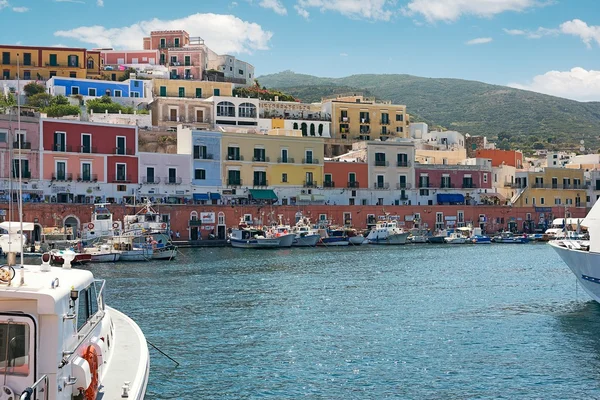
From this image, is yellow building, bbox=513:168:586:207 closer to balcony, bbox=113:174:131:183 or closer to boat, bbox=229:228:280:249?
boat, bbox=229:228:280:249

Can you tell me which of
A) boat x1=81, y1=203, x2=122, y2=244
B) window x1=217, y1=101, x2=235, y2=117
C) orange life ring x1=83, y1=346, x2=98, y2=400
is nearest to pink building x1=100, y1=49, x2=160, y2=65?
window x1=217, y1=101, x2=235, y2=117

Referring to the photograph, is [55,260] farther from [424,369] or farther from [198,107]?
[198,107]

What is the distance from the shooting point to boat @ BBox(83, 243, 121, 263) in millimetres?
49125

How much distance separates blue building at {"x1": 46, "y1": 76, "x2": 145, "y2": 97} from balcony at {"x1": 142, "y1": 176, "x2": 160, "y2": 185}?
21967 millimetres

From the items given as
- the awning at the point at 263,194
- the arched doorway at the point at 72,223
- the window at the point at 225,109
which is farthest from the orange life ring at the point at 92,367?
the window at the point at 225,109

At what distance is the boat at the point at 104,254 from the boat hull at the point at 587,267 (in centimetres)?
2978

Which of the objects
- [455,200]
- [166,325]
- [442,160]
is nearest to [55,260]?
[166,325]

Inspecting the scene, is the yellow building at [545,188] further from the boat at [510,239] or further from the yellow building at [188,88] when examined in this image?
the yellow building at [188,88]

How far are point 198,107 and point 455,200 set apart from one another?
28.4m

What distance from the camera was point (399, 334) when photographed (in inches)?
931

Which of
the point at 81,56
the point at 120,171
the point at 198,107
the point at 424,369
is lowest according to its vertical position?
the point at 424,369

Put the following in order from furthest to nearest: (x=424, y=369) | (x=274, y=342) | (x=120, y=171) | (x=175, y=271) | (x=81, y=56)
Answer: (x=81, y=56)
(x=120, y=171)
(x=175, y=271)
(x=274, y=342)
(x=424, y=369)

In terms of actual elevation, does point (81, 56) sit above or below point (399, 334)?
above

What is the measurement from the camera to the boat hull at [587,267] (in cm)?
2640
